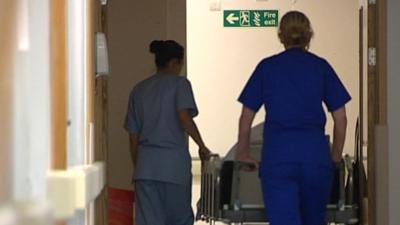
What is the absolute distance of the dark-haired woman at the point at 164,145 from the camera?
14.0 ft

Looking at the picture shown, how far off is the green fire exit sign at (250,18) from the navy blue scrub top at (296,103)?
16.8 feet

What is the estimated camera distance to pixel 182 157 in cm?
429

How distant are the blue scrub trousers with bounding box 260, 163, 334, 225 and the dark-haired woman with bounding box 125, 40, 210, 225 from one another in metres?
0.85

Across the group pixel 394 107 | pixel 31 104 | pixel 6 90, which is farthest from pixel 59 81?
pixel 394 107

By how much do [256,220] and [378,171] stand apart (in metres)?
0.73

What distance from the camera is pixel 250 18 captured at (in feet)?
28.5

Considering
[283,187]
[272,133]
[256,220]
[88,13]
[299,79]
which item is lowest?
[256,220]

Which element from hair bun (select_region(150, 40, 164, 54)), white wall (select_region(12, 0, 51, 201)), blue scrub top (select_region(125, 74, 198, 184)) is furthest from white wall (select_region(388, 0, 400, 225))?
white wall (select_region(12, 0, 51, 201))

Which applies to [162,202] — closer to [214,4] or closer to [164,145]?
[164,145]

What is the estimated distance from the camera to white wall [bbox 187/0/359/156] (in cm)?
862

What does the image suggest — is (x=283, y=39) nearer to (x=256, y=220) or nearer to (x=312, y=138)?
(x=312, y=138)

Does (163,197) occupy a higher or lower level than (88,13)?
lower

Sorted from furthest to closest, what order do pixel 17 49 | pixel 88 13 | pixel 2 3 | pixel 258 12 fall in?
pixel 258 12 → pixel 88 13 → pixel 17 49 → pixel 2 3

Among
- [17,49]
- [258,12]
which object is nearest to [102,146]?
[17,49]
